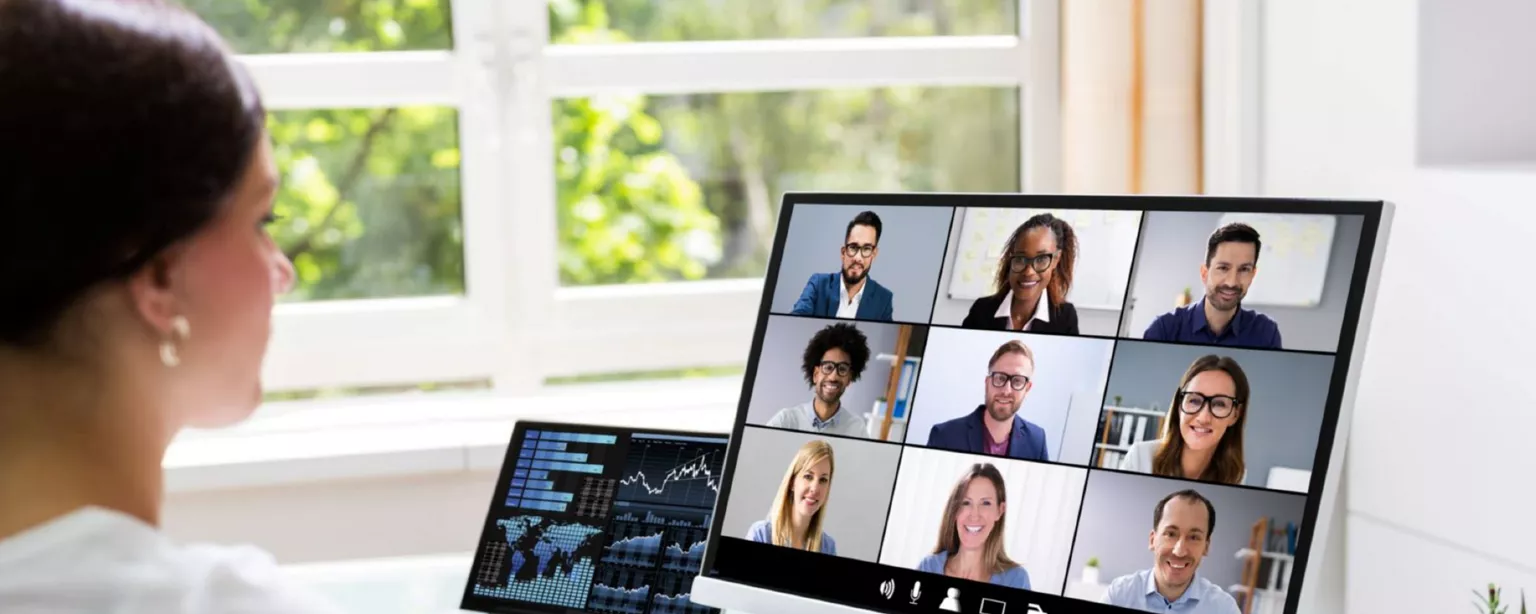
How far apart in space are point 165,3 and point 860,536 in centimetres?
69

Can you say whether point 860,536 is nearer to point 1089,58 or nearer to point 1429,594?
point 1429,594

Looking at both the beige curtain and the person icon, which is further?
the beige curtain

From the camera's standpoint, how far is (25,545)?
0.66 metres

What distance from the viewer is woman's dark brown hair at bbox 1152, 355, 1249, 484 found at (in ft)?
3.35

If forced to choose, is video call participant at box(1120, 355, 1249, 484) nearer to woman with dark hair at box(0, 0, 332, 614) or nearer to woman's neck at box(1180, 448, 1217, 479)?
woman's neck at box(1180, 448, 1217, 479)

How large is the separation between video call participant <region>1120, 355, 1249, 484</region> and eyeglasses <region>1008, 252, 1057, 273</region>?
16cm

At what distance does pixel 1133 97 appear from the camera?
2.32 meters

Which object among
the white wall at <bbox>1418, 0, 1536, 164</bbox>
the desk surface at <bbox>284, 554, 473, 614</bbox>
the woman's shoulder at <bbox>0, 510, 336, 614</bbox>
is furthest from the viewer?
the white wall at <bbox>1418, 0, 1536, 164</bbox>

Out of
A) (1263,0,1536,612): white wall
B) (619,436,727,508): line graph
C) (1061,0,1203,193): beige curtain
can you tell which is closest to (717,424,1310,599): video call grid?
(619,436,727,508): line graph

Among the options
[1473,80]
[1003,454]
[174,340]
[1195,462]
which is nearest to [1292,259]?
[1195,462]

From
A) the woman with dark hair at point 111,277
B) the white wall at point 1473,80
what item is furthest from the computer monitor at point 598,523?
the white wall at point 1473,80

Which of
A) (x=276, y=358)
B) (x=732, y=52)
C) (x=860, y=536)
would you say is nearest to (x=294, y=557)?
(x=276, y=358)

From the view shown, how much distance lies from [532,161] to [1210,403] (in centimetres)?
156

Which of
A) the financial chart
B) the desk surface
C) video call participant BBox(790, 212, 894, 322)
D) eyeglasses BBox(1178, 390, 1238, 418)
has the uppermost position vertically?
video call participant BBox(790, 212, 894, 322)
